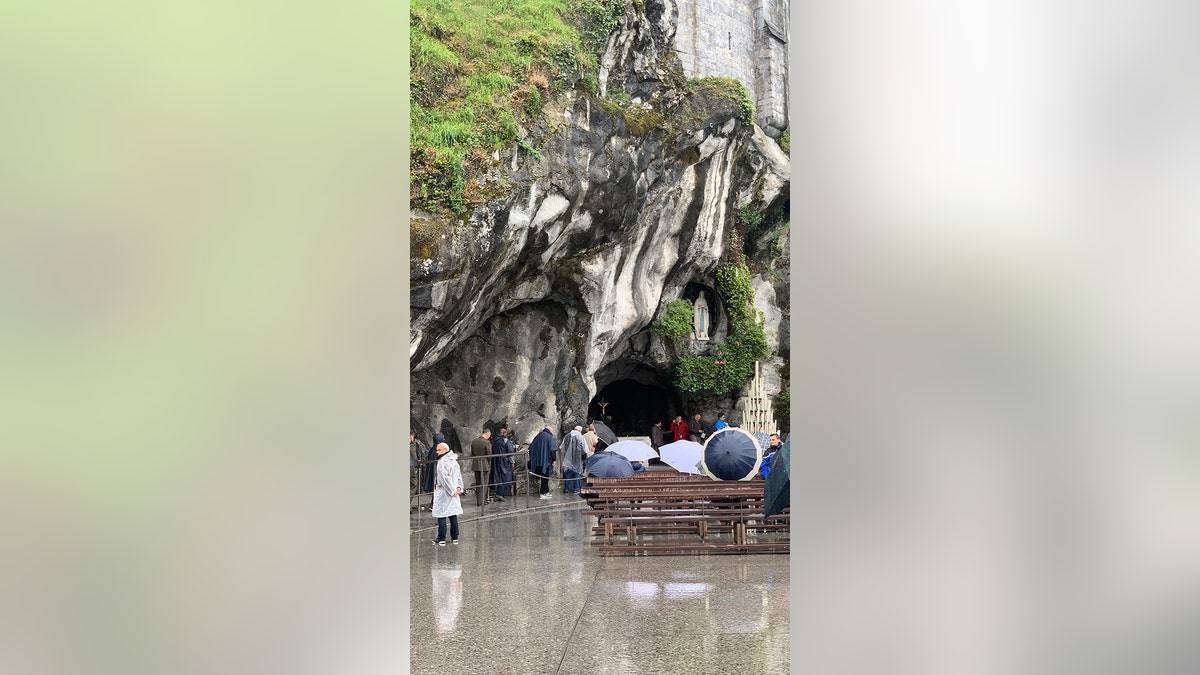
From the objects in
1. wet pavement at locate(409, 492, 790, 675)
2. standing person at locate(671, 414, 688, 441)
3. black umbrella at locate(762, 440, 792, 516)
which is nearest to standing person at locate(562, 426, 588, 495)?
standing person at locate(671, 414, 688, 441)

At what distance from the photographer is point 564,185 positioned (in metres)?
16.2

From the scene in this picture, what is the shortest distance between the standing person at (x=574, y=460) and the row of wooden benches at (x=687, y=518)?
6191mm

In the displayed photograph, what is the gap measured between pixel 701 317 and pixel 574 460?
953 centimetres

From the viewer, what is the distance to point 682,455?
1411 cm

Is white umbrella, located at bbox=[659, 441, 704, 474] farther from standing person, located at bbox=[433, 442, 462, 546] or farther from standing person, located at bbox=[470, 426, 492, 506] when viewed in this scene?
standing person, located at bbox=[433, 442, 462, 546]

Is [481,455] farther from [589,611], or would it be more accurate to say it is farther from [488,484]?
[589,611]

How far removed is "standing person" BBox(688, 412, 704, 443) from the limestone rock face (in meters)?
2.51

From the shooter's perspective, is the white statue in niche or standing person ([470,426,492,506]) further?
the white statue in niche

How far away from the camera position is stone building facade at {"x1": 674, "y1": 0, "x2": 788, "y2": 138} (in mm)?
25016

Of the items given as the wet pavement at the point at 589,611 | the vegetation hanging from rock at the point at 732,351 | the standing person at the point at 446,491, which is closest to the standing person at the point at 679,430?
the vegetation hanging from rock at the point at 732,351

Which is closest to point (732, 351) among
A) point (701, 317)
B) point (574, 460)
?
point (701, 317)
